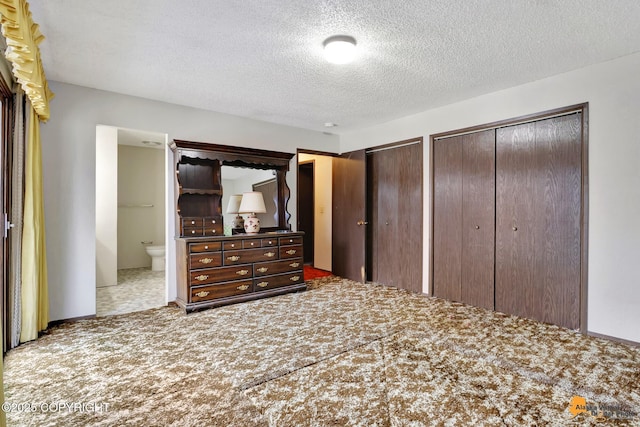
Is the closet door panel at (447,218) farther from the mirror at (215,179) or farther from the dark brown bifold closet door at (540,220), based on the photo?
the mirror at (215,179)

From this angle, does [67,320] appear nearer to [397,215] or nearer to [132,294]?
[132,294]

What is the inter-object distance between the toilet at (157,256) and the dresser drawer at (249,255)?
2764mm

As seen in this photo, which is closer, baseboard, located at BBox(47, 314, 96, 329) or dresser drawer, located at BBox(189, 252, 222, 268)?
baseboard, located at BBox(47, 314, 96, 329)

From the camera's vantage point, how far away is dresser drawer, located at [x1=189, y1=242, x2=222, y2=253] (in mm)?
3568

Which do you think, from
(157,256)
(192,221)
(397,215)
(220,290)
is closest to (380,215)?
(397,215)

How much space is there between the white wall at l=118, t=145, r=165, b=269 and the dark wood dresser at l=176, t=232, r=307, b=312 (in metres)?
3.11

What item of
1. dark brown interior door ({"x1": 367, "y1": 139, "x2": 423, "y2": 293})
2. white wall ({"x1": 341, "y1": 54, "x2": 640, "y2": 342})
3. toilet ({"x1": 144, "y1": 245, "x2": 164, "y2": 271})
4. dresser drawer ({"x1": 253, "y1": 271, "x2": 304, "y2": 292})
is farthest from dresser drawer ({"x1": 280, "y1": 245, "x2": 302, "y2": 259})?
white wall ({"x1": 341, "y1": 54, "x2": 640, "y2": 342})

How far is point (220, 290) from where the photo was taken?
12.2ft

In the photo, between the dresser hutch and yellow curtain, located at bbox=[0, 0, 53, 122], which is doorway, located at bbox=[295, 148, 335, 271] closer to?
the dresser hutch

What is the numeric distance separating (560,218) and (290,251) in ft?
9.78

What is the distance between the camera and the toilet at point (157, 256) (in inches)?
233

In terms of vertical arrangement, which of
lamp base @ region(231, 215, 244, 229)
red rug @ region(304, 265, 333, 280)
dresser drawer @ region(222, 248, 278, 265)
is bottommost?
red rug @ region(304, 265, 333, 280)

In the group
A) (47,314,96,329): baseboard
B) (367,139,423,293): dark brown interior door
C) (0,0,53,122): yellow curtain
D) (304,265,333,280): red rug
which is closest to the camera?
(0,0,53,122): yellow curtain

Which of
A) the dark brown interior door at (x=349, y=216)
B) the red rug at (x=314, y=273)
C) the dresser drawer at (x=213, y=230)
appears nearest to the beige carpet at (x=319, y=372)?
the dresser drawer at (x=213, y=230)
